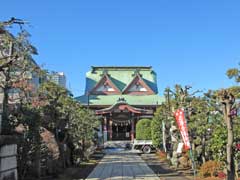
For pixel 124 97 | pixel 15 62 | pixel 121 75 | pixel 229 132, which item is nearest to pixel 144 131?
pixel 124 97

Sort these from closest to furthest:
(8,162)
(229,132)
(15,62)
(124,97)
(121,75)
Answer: (229,132) → (8,162) → (15,62) → (124,97) → (121,75)

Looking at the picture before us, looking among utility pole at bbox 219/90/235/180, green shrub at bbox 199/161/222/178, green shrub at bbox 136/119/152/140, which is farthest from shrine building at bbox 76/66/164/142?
utility pole at bbox 219/90/235/180

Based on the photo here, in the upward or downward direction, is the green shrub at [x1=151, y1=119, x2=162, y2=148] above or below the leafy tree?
below

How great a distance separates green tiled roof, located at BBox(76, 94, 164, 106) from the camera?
58875mm

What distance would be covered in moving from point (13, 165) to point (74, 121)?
14495mm

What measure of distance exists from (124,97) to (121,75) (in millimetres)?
6062

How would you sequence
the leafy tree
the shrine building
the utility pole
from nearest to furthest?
the utility pole
the leafy tree
the shrine building

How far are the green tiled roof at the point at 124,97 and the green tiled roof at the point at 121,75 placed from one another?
6.90 feet

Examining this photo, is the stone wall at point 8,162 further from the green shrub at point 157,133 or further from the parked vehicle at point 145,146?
the parked vehicle at point 145,146

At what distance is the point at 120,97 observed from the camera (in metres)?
60.5

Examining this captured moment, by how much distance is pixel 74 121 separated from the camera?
2817 cm

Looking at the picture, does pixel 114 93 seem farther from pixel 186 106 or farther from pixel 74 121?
pixel 186 106

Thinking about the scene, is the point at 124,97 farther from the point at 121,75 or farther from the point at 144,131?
the point at 144,131

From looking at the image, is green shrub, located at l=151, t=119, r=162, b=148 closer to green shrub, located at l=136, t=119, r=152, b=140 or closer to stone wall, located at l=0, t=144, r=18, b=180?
green shrub, located at l=136, t=119, r=152, b=140
